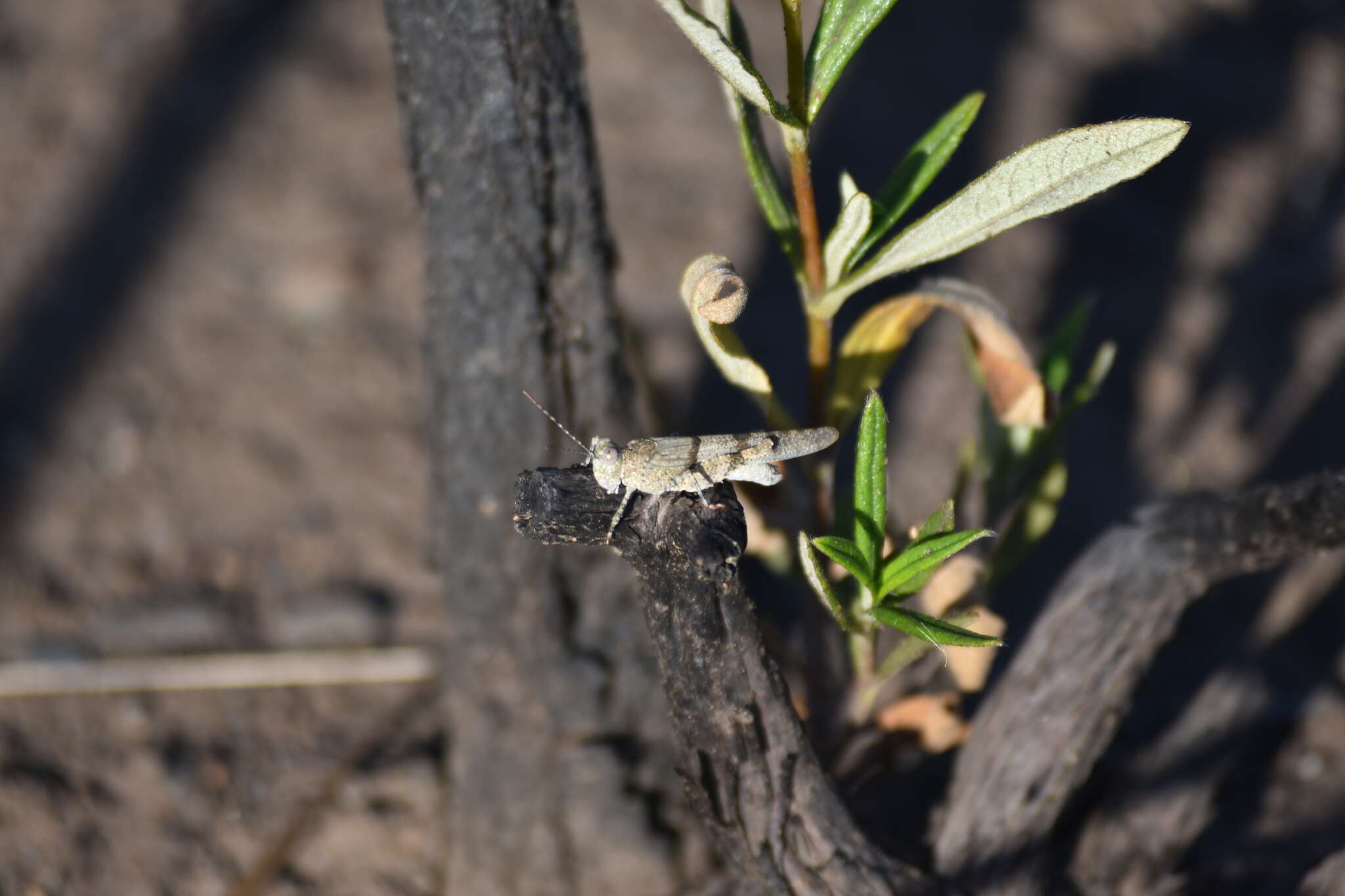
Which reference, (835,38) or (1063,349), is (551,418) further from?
(1063,349)

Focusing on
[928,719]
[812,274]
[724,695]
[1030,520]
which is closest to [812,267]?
[812,274]

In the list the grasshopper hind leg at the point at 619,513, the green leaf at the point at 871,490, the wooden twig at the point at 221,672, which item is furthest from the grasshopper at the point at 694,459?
the wooden twig at the point at 221,672

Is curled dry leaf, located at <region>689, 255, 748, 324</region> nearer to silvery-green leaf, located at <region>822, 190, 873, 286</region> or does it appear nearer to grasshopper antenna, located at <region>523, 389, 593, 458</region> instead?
silvery-green leaf, located at <region>822, 190, 873, 286</region>

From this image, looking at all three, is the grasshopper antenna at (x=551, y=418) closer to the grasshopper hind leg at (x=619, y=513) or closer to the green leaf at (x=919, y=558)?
the grasshopper hind leg at (x=619, y=513)

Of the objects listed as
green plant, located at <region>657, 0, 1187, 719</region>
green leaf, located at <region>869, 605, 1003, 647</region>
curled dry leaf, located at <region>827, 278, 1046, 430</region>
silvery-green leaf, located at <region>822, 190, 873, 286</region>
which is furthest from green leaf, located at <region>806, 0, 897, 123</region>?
green leaf, located at <region>869, 605, 1003, 647</region>

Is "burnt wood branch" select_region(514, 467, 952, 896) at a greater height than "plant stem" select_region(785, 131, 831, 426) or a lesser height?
lesser
